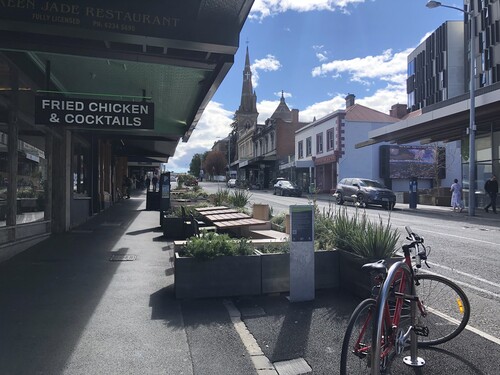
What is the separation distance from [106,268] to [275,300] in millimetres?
3304

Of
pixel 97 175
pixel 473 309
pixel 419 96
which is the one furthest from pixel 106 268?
pixel 419 96

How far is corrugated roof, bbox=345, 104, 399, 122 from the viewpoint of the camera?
1625 inches

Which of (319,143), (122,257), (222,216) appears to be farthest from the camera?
(319,143)

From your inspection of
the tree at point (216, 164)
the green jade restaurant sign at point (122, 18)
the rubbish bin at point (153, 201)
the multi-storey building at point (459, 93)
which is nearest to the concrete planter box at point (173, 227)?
the green jade restaurant sign at point (122, 18)

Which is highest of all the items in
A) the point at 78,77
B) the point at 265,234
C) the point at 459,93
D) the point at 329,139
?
the point at 459,93

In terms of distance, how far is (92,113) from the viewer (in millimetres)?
6660

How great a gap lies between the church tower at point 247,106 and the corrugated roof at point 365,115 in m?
69.0

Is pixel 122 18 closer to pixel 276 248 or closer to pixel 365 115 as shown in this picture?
pixel 276 248

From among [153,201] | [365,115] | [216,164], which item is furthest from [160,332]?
[216,164]

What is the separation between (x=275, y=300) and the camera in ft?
18.5

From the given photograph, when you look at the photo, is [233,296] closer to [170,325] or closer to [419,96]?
[170,325]

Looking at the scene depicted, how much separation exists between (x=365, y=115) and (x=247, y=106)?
253 feet

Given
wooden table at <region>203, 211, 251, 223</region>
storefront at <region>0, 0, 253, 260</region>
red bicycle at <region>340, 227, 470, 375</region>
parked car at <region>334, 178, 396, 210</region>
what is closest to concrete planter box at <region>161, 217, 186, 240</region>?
wooden table at <region>203, 211, 251, 223</region>

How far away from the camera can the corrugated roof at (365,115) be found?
41278 millimetres
